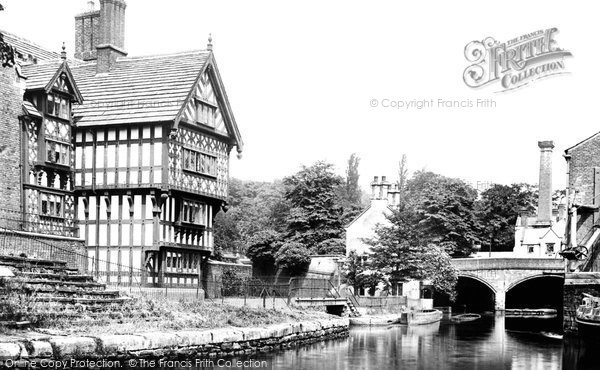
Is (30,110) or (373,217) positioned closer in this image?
Answer: (30,110)

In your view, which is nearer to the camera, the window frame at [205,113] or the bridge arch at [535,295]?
the window frame at [205,113]

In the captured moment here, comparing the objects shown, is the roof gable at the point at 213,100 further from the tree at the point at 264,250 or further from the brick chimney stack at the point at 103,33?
the tree at the point at 264,250

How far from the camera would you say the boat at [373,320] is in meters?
41.2

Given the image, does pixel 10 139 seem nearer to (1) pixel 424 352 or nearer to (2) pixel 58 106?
(2) pixel 58 106

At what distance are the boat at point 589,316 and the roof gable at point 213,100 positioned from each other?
1791 centimetres

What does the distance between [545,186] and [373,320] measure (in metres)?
44.2

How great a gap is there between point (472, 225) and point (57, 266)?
56681 mm

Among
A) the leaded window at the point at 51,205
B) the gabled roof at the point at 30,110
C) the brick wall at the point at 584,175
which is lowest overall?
the leaded window at the point at 51,205

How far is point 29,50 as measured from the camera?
39875mm

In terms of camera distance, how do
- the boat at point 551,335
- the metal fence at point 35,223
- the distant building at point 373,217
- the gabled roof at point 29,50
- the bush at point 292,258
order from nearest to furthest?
the metal fence at point 35,223
the gabled roof at point 29,50
the boat at point 551,335
the bush at point 292,258
the distant building at point 373,217

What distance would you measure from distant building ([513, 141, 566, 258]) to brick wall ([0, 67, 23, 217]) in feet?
176

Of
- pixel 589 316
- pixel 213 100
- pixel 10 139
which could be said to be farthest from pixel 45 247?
pixel 589 316

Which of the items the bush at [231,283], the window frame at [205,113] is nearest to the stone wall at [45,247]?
the window frame at [205,113]

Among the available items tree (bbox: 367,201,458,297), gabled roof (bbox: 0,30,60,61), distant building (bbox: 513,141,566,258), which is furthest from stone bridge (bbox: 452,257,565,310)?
gabled roof (bbox: 0,30,60,61)
